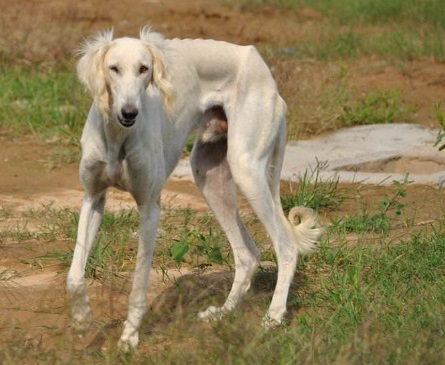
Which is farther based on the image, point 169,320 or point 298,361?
point 169,320

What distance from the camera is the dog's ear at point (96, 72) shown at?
15.4 ft

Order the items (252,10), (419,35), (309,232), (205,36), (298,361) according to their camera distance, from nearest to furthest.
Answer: (298,361) < (309,232) < (419,35) < (205,36) < (252,10)

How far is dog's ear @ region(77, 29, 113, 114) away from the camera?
4.69 m

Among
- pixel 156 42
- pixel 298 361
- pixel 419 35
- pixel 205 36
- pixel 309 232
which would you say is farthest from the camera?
pixel 205 36

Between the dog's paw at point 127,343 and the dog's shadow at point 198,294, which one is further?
the dog's shadow at point 198,294

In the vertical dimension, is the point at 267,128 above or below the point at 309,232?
above

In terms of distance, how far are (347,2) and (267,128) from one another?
933 cm

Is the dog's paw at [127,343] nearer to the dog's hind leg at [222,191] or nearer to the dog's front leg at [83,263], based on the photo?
the dog's front leg at [83,263]

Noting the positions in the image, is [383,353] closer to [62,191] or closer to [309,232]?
[309,232]

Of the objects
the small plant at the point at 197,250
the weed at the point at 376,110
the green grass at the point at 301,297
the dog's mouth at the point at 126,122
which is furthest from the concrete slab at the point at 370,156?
the dog's mouth at the point at 126,122

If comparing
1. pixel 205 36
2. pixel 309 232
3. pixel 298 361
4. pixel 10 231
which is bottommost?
pixel 205 36

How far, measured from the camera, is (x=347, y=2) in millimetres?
14500

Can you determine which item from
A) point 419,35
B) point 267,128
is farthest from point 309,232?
point 419,35

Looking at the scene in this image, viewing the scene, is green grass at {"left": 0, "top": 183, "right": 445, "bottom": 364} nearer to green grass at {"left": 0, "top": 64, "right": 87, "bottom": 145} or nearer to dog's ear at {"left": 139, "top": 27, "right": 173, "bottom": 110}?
dog's ear at {"left": 139, "top": 27, "right": 173, "bottom": 110}
